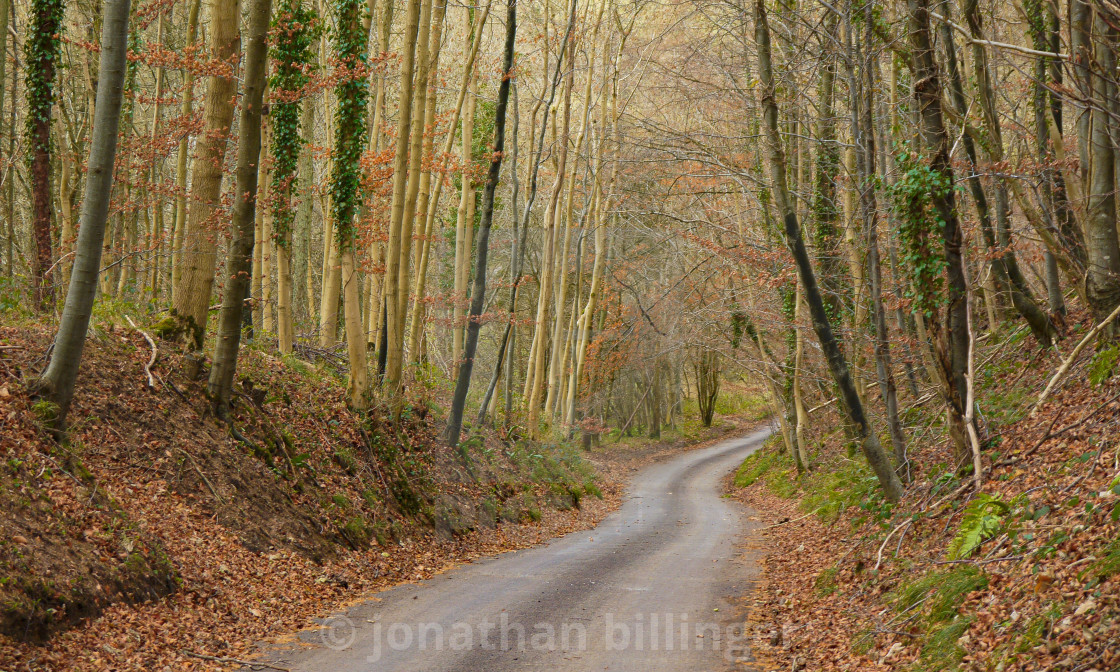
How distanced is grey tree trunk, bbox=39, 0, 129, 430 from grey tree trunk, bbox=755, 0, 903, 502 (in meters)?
7.33

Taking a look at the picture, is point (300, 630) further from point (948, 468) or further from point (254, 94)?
point (948, 468)

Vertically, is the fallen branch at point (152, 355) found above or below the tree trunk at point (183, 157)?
below

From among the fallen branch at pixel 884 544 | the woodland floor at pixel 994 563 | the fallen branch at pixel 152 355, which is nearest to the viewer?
the woodland floor at pixel 994 563

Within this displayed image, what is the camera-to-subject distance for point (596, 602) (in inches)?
321

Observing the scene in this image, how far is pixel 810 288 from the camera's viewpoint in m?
9.53

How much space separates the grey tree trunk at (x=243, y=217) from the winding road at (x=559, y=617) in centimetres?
358

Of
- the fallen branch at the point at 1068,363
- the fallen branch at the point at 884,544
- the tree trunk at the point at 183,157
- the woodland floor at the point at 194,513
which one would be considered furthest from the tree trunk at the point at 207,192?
the fallen branch at the point at 1068,363

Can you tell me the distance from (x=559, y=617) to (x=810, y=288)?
17.0ft

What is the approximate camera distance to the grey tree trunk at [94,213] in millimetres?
6766

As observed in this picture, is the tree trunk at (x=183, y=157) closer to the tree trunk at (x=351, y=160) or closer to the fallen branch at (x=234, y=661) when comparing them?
the tree trunk at (x=351, y=160)

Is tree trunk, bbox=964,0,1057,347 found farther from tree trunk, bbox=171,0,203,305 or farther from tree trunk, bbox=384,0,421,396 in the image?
tree trunk, bbox=171,0,203,305

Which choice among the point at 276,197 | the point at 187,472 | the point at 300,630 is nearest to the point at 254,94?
the point at 276,197

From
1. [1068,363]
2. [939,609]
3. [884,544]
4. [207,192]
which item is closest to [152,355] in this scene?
[207,192]

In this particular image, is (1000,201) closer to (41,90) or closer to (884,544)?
(884,544)
